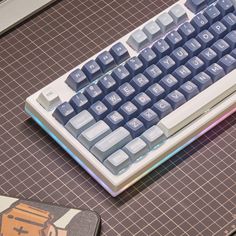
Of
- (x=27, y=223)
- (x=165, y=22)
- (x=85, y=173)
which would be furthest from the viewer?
(x=165, y=22)

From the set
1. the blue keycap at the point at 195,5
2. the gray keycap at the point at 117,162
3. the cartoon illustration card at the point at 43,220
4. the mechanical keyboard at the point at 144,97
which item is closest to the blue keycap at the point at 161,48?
the mechanical keyboard at the point at 144,97

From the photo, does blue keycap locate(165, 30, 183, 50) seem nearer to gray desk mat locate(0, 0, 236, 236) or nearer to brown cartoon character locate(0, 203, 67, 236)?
gray desk mat locate(0, 0, 236, 236)

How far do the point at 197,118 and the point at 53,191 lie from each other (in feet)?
0.93

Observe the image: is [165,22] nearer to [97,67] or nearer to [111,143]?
[97,67]

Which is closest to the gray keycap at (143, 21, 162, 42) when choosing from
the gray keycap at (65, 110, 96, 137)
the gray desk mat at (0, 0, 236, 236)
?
the gray desk mat at (0, 0, 236, 236)

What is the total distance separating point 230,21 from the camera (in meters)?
2.01

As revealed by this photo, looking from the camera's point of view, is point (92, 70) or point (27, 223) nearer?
point (27, 223)

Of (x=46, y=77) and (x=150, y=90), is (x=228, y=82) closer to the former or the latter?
(x=150, y=90)

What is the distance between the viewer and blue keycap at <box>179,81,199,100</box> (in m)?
1.91

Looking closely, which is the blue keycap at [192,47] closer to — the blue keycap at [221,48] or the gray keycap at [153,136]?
the blue keycap at [221,48]

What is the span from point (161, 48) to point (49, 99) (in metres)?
0.23

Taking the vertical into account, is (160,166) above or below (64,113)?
below

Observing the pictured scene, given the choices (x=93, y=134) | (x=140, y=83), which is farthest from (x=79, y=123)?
(x=140, y=83)

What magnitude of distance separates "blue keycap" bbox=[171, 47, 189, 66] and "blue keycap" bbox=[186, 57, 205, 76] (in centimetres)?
1
